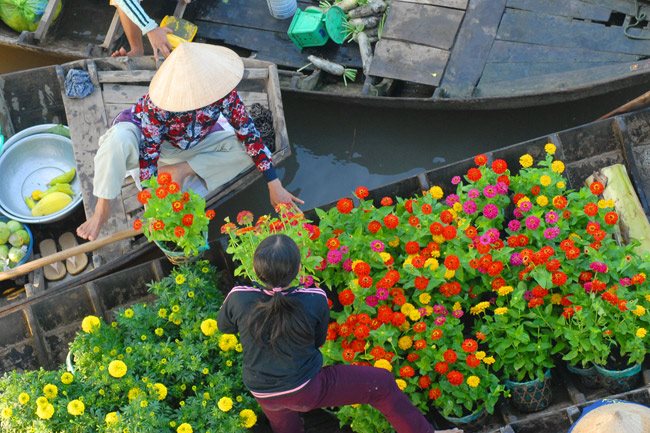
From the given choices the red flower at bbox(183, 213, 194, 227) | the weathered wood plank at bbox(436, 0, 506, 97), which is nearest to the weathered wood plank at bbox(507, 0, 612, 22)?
the weathered wood plank at bbox(436, 0, 506, 97)

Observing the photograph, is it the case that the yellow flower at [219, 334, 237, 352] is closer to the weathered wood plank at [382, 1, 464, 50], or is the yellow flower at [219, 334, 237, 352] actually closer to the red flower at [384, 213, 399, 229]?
the red flower at [384, 213, 399, 229]

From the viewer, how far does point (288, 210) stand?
144 inches

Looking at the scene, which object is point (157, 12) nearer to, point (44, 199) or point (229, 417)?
point (44, 199)

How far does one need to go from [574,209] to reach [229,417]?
1968 millimetres

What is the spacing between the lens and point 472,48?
5.32m

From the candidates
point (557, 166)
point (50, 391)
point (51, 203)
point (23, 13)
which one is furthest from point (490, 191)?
point (23, 13)

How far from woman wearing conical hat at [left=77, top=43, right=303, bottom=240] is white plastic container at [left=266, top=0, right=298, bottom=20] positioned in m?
1.58

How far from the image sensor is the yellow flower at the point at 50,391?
10.8 feet

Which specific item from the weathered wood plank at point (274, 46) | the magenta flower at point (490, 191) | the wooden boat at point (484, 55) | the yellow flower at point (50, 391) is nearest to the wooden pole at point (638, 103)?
the wooden boat at point (484, 55)

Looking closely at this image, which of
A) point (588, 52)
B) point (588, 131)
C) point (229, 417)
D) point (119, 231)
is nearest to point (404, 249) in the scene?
point (229, 417)

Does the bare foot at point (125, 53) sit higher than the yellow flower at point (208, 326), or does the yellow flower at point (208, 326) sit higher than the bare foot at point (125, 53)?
the bare foot at point (125, 53)

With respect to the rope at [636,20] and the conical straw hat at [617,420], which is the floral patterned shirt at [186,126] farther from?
the rope at [636,20]

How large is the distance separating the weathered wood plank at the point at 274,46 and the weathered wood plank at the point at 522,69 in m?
1.02

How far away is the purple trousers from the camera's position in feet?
9.94
